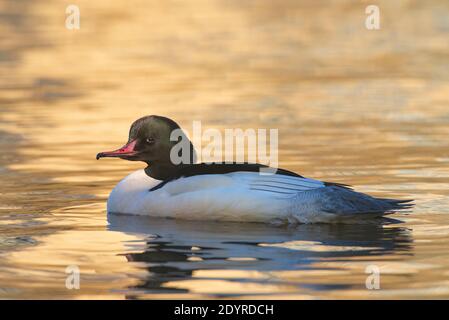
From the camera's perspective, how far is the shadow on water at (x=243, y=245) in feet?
29.0

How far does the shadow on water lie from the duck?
93 mm

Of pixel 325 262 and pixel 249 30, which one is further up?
pixel 249 30

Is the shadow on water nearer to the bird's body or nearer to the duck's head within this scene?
the bird's body

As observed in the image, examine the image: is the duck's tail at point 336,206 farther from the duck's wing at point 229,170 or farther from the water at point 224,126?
the duck's wing at point 229,170

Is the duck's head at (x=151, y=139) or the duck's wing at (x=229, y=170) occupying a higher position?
the duck's head at (x=151, y=139)

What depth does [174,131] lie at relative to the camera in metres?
11.2

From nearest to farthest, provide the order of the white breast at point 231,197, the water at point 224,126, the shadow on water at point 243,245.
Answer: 1. the water at point 224,126
2. the shadow on water at point 243,245
3. the white breast at point 231,197

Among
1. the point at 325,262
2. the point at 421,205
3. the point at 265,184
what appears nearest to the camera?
the point at 325,262

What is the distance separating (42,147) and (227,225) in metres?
4.90

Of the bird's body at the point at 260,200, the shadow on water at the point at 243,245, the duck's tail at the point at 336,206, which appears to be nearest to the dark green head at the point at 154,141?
the bird's body at the point at 260,200

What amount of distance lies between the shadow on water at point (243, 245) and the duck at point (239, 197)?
0.30ft

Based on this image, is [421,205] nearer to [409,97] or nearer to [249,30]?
[409,97]

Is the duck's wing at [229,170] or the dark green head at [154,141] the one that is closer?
the duck's wing at [229,170]
